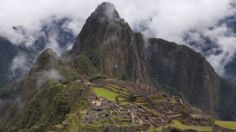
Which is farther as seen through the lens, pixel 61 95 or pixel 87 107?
pixel 61 95

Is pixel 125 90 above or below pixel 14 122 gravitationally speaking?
above

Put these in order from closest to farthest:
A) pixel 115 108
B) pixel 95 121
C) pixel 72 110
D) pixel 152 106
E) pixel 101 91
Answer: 1. pixel 95 121
2. pixel 115 108
3. pixel 72 110
4. pixel 152 106
5. pixel 101 91

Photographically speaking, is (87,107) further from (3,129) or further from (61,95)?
(3,129)

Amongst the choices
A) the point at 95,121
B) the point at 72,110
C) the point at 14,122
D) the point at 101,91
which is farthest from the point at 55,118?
the point at 14,122

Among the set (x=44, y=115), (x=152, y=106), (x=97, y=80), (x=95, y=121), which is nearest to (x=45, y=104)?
(x=44, y=115)

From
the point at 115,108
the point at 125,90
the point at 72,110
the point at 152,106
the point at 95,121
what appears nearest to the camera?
the point at 95,121

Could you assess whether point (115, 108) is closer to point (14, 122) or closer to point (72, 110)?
point (72, 110)
